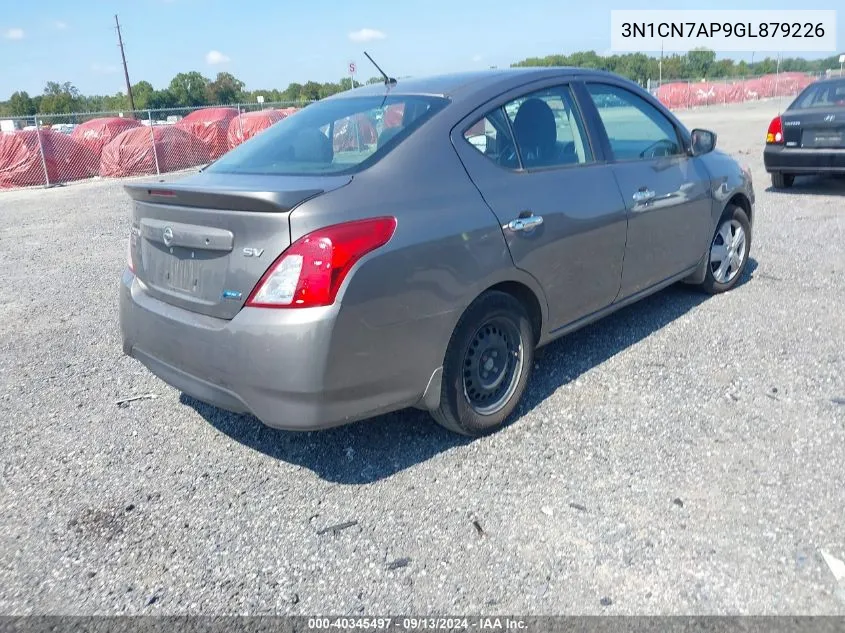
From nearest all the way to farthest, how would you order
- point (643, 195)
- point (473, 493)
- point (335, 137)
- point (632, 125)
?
point (473, 493) < point (335, 137) < point (643, 195) < point (632, 125)

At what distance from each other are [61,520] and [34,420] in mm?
1133

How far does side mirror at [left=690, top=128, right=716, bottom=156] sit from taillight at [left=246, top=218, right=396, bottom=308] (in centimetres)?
302

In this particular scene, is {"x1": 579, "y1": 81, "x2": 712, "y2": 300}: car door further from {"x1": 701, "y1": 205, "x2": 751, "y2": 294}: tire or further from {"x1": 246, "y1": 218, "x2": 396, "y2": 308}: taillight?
{"x1": 246, "y1": 218, "x2": 396, "y2": 308}: taillight

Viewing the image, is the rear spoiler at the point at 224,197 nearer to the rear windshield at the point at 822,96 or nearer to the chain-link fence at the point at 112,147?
the rear windshield at the point at 822,96

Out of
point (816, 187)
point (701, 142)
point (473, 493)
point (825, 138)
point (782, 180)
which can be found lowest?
point (473, 493)

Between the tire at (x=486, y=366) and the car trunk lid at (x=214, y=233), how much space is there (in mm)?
897

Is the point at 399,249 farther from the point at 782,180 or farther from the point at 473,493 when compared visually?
the point at 782,180

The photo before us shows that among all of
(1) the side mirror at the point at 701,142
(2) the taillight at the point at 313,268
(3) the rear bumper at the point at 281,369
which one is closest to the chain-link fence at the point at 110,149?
(1) the side mirror at the point at 701,142

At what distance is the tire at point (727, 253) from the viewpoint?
530 cm

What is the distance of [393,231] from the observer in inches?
113

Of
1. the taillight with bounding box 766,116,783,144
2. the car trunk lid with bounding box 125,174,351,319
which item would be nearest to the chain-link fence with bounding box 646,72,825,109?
the taillight with bounding box 766,116,783,144

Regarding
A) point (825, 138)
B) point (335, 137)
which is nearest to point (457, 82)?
point (335, 137)

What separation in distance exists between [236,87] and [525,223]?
77.5 meters

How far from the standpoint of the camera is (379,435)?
3.61 meters
